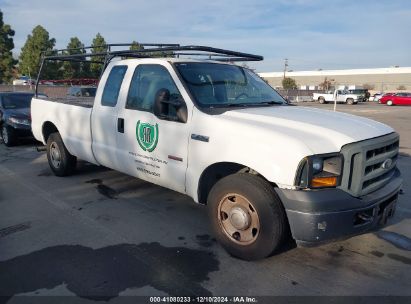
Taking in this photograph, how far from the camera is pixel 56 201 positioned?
5.50m

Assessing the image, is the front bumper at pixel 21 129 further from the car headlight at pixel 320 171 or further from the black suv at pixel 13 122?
the car headlight at pixel 320 171

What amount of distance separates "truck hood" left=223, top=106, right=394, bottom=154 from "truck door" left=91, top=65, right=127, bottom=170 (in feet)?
6.16

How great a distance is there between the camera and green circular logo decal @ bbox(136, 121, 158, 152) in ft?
14.7

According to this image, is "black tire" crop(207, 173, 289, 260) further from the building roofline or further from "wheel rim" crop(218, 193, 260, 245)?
the building roofline

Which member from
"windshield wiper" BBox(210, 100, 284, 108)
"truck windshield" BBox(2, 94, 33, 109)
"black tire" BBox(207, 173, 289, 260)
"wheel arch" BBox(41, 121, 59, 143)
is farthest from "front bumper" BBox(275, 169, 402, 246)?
"truck windshield" BBox(2, 94, 33, 109)

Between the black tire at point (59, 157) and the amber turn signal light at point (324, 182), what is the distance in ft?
15.2

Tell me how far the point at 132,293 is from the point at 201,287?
0.57 meters

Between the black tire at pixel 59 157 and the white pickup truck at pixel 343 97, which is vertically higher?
the white pickup truck at pixel 343 97

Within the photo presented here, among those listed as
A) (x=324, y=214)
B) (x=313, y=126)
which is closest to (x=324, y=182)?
(x=324, y=214)

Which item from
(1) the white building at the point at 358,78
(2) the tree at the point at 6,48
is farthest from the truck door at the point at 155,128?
(1) the white building at the point at 358,78

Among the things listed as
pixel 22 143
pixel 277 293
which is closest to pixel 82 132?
pixel 277 293

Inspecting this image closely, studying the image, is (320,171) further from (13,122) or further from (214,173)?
(13,122)

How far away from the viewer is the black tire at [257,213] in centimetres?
338

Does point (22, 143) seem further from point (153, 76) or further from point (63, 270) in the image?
point (63, 270)
